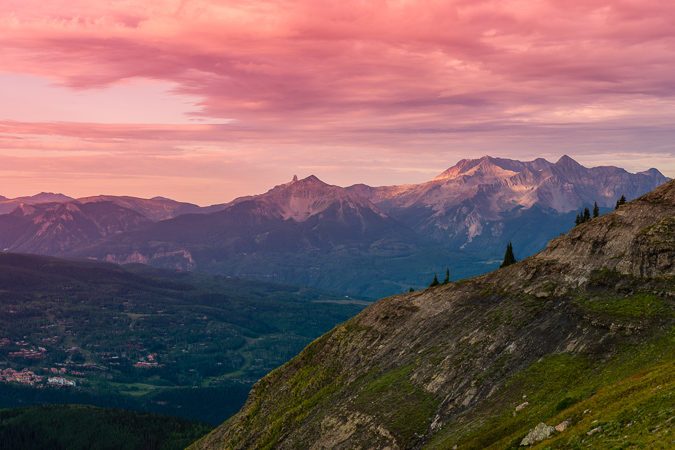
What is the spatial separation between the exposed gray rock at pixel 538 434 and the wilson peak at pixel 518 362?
0.23m

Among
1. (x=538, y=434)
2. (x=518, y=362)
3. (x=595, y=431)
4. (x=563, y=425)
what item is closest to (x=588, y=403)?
(x=563, y=425)

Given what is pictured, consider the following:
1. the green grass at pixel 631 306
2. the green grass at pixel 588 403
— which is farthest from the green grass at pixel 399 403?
the green grass at pixel 631 306

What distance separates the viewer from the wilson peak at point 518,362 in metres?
63.9

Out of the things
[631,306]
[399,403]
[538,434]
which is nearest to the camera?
[538,434]

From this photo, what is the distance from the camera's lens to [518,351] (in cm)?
9050

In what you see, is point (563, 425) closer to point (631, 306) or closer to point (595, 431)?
point (595, 431)

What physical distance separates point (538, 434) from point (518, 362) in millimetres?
28115

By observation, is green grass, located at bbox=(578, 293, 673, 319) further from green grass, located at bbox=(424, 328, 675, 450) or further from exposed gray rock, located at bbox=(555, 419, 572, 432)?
exposed gray rock, located at bbox=(555, 419, 572, 432)

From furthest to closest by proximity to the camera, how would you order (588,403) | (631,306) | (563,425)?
(631,306) < (588,403) < (563,425)

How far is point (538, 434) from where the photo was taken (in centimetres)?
6059

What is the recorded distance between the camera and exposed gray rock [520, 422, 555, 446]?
59.8 meters

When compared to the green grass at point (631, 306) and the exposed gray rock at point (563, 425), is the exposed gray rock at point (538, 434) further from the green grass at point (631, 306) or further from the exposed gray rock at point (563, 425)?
the green grass at point (631, 306)

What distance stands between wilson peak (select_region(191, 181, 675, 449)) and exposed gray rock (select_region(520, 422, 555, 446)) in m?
0.23

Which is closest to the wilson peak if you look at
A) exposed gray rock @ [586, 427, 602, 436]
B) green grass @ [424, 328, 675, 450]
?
exposed gray rock @ [586, 427, 602, 436]
